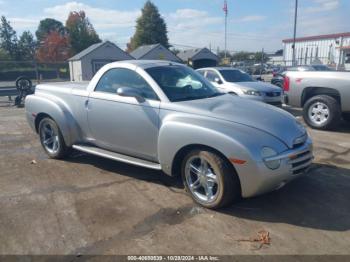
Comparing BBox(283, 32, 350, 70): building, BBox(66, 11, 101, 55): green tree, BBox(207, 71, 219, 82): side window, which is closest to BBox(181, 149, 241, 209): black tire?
BBox(207, 71, 219, 82): side window

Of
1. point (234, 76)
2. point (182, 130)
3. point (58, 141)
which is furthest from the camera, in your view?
point (234, 76)

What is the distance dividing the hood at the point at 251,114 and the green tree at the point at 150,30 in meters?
62.7

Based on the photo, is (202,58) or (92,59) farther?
(202,58)

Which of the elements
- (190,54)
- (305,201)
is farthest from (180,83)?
(190,54)

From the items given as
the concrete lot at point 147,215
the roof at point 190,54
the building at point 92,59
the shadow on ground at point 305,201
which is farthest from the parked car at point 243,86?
the roof at point 190,54

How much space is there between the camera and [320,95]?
828cm

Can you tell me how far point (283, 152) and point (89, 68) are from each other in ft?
104

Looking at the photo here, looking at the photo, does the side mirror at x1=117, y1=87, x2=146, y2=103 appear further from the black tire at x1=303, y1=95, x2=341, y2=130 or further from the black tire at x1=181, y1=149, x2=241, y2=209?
the black tire at x1=303, y1=95, x2=341, y2=130

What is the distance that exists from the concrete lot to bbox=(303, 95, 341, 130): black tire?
273 cm

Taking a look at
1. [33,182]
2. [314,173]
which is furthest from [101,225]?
[314,173]

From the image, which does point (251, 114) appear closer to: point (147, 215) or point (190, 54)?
point (147, 215)

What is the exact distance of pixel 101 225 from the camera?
3.60 metres

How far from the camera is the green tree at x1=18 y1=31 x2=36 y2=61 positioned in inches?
2362

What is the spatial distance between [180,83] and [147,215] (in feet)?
Result: 6.47
